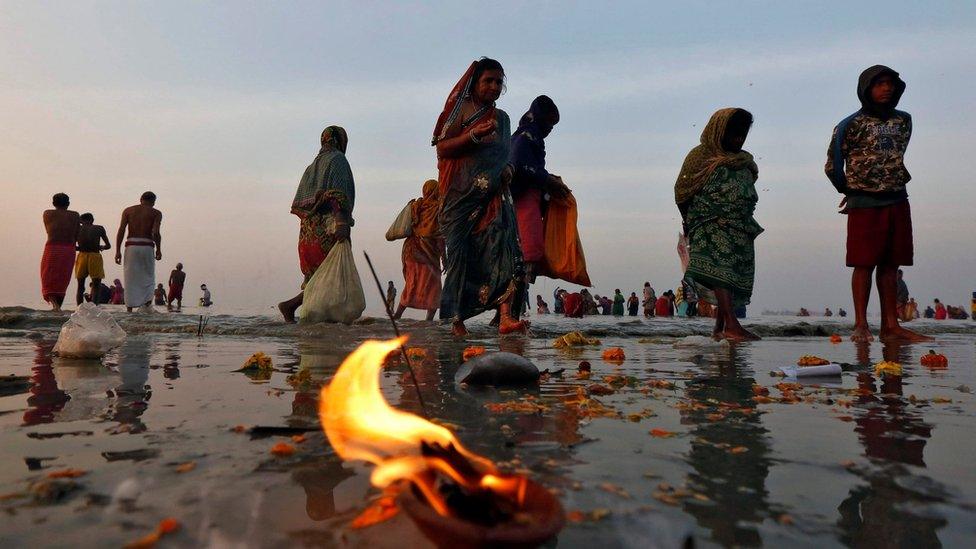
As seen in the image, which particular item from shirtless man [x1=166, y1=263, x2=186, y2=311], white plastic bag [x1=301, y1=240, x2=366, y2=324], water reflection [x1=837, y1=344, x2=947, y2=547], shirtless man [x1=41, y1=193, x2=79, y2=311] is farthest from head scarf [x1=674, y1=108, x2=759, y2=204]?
shirtless man [x1=166, y1=263, x2=186, y2=311]

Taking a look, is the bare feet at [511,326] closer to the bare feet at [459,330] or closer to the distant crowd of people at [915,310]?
the bare feet at [459,330]

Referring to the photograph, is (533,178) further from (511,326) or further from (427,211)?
(427,211)

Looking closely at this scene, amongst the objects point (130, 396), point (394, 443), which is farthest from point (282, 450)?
point (130, 396)

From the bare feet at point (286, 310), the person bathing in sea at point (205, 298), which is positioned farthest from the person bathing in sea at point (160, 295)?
the bare feet at point (286, 310)

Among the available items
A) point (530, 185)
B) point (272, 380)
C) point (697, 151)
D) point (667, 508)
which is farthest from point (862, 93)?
point (667, 508)

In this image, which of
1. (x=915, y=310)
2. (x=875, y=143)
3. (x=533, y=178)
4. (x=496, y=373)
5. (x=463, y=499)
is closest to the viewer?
(x=463, y=499)

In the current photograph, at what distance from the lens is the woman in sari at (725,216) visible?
6082 mm

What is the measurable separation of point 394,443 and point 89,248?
1297 centimetres

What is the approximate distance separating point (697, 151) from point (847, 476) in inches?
217

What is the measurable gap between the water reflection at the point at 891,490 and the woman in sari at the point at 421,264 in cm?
925

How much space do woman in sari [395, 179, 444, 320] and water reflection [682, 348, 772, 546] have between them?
875cm

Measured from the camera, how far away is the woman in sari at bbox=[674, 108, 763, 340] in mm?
6082

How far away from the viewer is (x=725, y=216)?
611 centimetres

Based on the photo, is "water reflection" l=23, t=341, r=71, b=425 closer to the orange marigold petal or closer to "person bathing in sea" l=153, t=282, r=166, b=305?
the orange marigold petal
